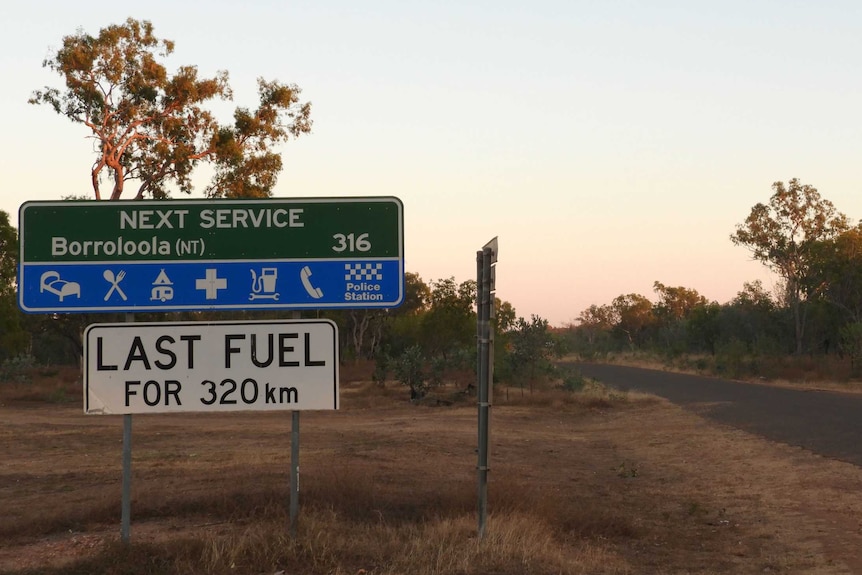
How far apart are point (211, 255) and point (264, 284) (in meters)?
0.52

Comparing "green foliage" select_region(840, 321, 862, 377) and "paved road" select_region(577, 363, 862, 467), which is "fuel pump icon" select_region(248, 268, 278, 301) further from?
"green foliage" select_region(840, 321, 862, 377)

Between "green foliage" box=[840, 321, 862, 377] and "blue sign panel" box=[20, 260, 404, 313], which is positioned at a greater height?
"blue sign panel" box=[20, 260, 404, 313]

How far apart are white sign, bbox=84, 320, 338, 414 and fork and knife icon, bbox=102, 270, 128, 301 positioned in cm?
28

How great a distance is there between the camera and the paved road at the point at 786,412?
18.6 metres

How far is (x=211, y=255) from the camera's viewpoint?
8633 mm

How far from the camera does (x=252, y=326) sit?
8.56 metres

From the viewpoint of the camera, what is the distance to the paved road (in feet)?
61.1

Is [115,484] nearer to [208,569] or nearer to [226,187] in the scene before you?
[208,569]

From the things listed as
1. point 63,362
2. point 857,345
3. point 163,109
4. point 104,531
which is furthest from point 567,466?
point 63,362

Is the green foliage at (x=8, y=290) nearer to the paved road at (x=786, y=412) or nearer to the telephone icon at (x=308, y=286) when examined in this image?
the paved road at (x=786, y=412)

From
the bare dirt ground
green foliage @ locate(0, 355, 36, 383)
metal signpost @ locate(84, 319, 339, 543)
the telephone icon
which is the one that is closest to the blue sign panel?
the telephone icon

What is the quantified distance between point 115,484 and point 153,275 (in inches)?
207

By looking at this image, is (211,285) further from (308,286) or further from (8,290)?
(8,290)

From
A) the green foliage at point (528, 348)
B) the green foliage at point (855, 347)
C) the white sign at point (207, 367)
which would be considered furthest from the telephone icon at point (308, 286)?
the green foliage at point (855, 347)
